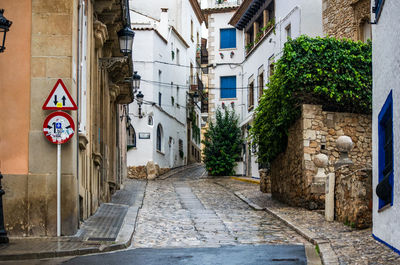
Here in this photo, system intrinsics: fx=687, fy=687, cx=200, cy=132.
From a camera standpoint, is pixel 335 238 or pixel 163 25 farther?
pixel 163 25

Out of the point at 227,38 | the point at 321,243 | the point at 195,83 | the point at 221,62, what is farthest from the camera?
the point at 195,83

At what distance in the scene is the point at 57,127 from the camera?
11.3 metres

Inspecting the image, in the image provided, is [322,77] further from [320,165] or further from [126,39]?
[126,39]

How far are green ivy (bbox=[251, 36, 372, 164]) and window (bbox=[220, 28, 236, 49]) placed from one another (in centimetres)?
2228

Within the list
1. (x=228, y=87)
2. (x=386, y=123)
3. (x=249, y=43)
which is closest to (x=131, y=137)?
(x=228, y=87)

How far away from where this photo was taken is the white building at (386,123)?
9.35 metres

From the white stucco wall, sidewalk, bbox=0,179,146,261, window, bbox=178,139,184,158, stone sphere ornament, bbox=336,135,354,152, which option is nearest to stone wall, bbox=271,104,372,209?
stone sphere ornament, bbox=336,135,354,152

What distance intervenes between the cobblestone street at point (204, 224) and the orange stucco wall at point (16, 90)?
247cm

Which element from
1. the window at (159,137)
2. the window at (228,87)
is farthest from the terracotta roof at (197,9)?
the window at (159,137)

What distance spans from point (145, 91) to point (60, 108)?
26520mm

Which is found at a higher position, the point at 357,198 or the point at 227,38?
the point at 227,38

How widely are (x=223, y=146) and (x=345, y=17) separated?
47.9 feet

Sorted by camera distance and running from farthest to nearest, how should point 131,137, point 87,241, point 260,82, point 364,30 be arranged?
point 131,137
point 260,82
point 364,30
point 87,241

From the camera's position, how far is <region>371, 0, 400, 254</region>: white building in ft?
30.7
